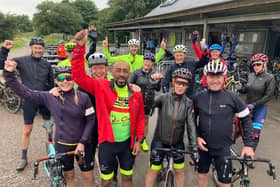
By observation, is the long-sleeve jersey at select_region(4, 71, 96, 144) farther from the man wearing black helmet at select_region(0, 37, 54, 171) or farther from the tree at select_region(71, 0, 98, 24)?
the tree at select_region(71, 0, 98, 24)

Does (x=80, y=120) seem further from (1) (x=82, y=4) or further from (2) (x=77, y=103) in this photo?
(1) (x=82, y=4)

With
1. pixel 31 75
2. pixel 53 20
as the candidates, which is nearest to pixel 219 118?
pixel 31 75

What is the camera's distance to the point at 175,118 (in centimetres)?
246

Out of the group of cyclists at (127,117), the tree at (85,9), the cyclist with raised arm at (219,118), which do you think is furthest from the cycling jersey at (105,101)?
the tree at (85,9)

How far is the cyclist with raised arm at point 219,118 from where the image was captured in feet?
7.73

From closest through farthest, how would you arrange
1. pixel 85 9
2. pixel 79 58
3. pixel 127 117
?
pixel 79 58 → pixel 127 117 → pixel 85 9

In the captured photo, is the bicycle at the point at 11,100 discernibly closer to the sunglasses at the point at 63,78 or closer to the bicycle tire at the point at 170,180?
the sunglasses at the point at 63,78

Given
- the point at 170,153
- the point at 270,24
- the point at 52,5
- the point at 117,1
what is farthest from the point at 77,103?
the point at 52,5

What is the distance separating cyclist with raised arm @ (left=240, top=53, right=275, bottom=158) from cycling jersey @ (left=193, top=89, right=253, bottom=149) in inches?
49.8

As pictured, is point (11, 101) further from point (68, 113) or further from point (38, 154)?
point (68, 113)

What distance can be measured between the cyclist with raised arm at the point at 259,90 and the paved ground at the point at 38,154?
0.96m

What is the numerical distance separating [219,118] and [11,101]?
673cm

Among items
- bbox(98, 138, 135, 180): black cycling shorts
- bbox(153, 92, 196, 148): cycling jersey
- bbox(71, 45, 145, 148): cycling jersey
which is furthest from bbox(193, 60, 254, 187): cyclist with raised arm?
bbox(98, 138, 135, 180): black cycling shorts

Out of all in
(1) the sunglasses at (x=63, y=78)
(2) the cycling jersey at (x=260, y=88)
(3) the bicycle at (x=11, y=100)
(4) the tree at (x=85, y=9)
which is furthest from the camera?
(4) the tree at (x=85, y=9)
